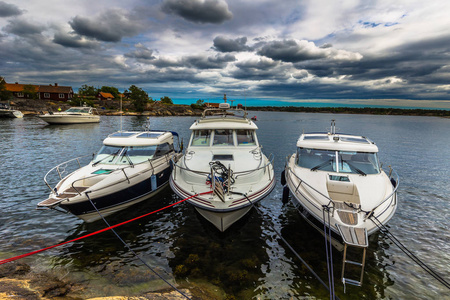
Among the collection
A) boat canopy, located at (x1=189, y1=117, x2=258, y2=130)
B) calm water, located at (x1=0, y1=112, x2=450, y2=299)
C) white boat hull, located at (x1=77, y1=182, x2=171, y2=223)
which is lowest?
calm water, located at (x1=0, y1=112, x2=450, y2=299)

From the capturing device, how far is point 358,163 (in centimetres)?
921

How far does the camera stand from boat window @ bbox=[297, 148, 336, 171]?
9.18 metres

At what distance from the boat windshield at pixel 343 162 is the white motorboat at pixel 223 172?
1.80 meters

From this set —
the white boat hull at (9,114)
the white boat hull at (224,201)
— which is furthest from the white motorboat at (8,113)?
the white boat hull at (224,201)

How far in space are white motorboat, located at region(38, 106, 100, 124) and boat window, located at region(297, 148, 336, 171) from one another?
5167 centimetres

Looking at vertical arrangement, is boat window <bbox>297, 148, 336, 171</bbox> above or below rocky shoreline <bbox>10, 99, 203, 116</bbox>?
below

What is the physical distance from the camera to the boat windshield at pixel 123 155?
428 inches

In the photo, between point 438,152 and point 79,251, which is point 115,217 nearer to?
point 79,251

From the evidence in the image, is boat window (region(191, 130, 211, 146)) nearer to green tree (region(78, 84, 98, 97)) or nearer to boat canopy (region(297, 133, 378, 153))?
boat canopy (region(297, 133, 378, 153))

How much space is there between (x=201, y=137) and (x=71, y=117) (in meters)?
47.7

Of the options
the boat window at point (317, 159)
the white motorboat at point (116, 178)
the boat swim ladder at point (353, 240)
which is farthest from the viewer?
the boat window at point (317, 159)

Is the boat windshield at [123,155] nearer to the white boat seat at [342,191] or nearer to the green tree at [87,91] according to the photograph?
the white boat seat at [342,191]

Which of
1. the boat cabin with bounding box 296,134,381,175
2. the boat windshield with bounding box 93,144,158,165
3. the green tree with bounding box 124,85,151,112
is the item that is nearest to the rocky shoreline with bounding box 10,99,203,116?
the green tree with bounding box 124,85,151,112

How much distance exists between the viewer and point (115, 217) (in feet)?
32.7
